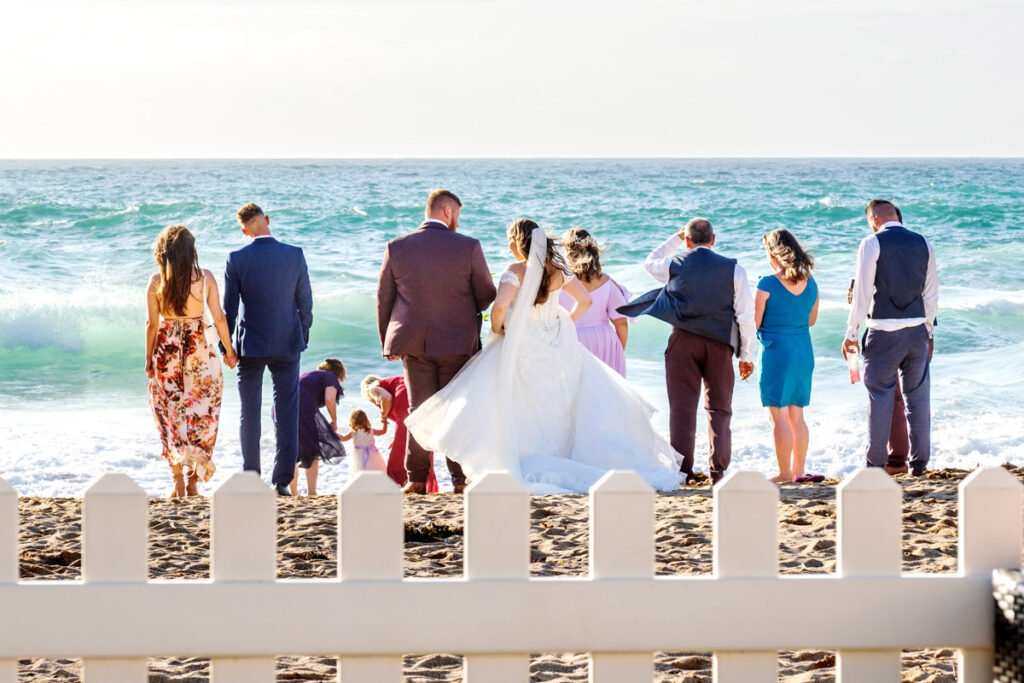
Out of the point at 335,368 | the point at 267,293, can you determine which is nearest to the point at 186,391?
the point at 267,293

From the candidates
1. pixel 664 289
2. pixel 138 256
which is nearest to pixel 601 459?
pixel 664 289

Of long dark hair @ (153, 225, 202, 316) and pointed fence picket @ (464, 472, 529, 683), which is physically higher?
long dark hair @ (153, 225, 202, 316)

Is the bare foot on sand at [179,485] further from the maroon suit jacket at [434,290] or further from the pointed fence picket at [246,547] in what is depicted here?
the pointed fence picket at [246,547]

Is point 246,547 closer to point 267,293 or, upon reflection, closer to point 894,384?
point 267,293

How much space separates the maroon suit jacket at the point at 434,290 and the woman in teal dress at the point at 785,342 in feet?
5.83

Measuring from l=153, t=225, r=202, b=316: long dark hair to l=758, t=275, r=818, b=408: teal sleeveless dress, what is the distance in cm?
352

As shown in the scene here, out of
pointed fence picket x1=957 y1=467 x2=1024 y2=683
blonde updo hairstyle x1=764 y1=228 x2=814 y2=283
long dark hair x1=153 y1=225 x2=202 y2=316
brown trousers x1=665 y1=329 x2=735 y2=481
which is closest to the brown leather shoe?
brown trousers x1=665 y1=329 x2=735 y2=481

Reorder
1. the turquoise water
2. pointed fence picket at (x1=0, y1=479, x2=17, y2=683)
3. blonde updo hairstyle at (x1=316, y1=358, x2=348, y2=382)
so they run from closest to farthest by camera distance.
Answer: pointed fence picket at (x1=0, y1=479, x2=17, y2=683)
blonde updo hairstyle at (x1=316, y1=358, x2=348, y2=382)
the turquoise water

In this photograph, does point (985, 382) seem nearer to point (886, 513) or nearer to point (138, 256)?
point (886, 513)

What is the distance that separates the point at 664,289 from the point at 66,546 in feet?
13.0

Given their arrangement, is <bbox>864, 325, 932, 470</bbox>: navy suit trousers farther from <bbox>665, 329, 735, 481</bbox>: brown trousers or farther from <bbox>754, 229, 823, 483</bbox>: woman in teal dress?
<bbox>665, 329, 735, 481</bbox>: brown trousers

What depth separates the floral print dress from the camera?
7.95 meters

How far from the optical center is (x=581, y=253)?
8.27 meters

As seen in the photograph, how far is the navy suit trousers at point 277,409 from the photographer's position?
8062mm
